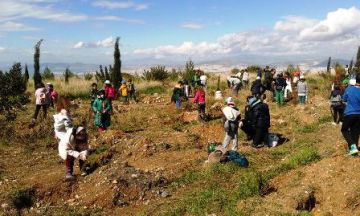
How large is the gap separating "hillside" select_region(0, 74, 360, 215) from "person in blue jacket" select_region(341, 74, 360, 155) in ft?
1.10

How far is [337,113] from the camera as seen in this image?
1597cm

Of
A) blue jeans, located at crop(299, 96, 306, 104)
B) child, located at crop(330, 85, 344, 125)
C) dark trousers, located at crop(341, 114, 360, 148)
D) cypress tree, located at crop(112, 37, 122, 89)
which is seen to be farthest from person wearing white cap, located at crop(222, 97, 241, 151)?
cypress tree, located at crop(112, 37, 122, 89)

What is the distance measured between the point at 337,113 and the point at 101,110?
7.60m

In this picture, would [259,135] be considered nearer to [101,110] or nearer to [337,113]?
[337,113]

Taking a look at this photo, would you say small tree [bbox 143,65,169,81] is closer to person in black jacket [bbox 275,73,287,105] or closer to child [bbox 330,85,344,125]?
person in black jacket [bbox 275,73,287,105]

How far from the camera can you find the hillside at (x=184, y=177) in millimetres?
8719

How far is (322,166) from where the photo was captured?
31.8 feet

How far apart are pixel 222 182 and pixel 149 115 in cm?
1044

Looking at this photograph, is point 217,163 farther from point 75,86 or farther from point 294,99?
point 75,86

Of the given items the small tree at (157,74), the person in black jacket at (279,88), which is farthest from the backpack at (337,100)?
the small tree at (157,74)

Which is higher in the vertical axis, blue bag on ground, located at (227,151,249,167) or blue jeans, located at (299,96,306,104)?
blue jeans, located at (299,96,306,104)

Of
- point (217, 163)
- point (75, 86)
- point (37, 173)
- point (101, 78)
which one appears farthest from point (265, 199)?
point (101, 78)

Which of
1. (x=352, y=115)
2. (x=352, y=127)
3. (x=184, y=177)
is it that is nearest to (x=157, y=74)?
(x=184, y=177)

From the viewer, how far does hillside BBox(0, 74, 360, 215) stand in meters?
8.72
